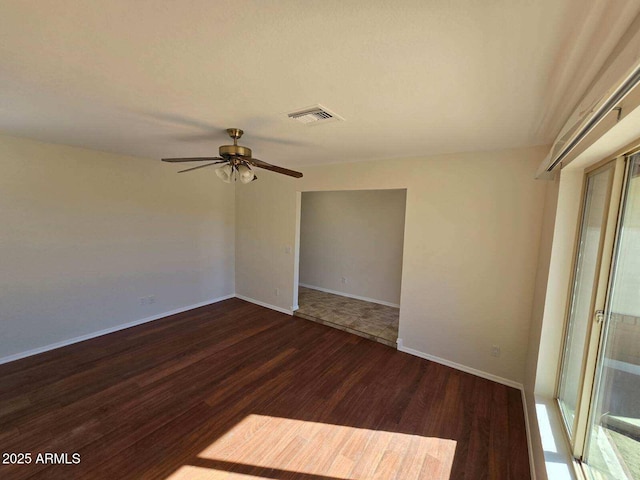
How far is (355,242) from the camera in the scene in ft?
17.1

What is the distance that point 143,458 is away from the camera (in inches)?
68.6

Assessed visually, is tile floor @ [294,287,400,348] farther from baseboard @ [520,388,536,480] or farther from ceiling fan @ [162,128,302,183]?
ceiling fan @ [162,128,302,183]

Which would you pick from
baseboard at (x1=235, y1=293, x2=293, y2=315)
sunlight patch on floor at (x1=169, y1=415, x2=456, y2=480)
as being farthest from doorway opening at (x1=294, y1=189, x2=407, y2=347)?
sunlight patch on floor at (x1=169, y1=415, x2=456, y2=480)

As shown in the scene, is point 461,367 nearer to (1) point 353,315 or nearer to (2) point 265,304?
(1) point 353,315

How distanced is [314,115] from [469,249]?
2.15 metres

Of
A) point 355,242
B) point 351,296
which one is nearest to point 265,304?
point 351,296

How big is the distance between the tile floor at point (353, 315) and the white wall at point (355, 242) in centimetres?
34

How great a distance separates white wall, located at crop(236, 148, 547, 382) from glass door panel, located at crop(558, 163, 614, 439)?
27.0 inches

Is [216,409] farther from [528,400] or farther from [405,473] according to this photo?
[528,400]

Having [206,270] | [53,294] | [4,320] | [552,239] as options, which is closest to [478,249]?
[552,239]

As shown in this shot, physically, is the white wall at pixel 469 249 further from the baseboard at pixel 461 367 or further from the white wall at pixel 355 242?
the white wall at pixel 355 242

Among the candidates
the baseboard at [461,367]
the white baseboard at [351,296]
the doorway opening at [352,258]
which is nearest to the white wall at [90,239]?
the doorway opening at [352,258]

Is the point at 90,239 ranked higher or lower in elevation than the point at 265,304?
higher

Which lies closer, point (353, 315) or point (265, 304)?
point (353, 315)
